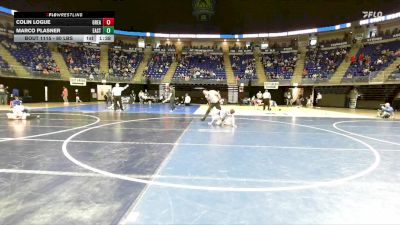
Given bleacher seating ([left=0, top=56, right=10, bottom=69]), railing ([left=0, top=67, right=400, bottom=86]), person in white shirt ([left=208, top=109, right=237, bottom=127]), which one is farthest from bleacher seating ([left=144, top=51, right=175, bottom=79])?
person in white shirt ([left=208, top=109, right=237, bottom=127])

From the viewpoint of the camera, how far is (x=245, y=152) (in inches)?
274

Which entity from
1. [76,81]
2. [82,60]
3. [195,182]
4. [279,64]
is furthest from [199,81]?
[195,182]

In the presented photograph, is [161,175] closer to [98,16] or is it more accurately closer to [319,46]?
[98,16]

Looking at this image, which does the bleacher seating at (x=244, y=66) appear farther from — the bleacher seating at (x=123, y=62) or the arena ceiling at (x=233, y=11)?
the bleacher seating at (x=123, y=62)

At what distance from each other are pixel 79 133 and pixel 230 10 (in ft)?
68.0

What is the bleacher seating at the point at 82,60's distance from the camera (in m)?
36.3

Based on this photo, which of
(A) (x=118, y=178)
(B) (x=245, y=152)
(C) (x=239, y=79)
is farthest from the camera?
(C) (x=239, y=79)

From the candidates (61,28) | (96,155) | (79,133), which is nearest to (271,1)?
(61,28)

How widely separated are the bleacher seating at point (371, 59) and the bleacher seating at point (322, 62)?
2.04 m

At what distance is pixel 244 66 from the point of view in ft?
141

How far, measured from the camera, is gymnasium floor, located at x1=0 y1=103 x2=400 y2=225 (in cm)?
332
